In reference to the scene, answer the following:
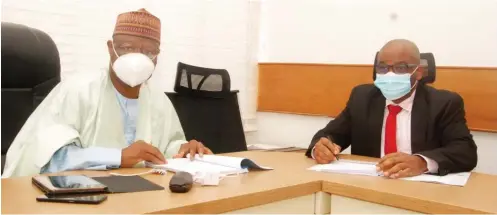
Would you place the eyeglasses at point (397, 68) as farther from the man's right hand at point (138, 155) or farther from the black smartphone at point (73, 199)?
the black smartphone at point (73, 199)

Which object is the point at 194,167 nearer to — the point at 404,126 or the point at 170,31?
the point at 404,126

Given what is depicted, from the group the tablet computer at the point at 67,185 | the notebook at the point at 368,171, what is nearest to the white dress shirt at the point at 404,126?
the notebook at the point at 368,171

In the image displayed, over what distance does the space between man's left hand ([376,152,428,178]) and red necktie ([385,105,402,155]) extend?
416 millimetres

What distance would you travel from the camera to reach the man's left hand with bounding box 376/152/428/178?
4.71ft

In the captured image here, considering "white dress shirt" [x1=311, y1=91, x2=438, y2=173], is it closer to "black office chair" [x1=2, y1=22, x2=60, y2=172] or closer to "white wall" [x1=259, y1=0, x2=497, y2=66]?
"white wall" [x1=259, y1=0, x2=497, y2=66]

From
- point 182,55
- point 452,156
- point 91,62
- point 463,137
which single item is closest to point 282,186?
point 452,156

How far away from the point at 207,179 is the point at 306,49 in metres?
2.42

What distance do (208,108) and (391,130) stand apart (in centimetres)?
113

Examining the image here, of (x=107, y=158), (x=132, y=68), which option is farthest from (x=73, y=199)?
(x=132, y=68)

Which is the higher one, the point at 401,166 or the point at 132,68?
the point at 132,68

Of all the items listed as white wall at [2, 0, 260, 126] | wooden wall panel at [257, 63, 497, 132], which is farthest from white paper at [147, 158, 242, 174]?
wooden wall panel at [257, 63, 497, 132]

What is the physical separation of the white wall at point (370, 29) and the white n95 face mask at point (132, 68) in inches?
70.1

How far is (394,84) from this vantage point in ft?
6.16

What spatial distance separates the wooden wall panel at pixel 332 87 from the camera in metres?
2.68
